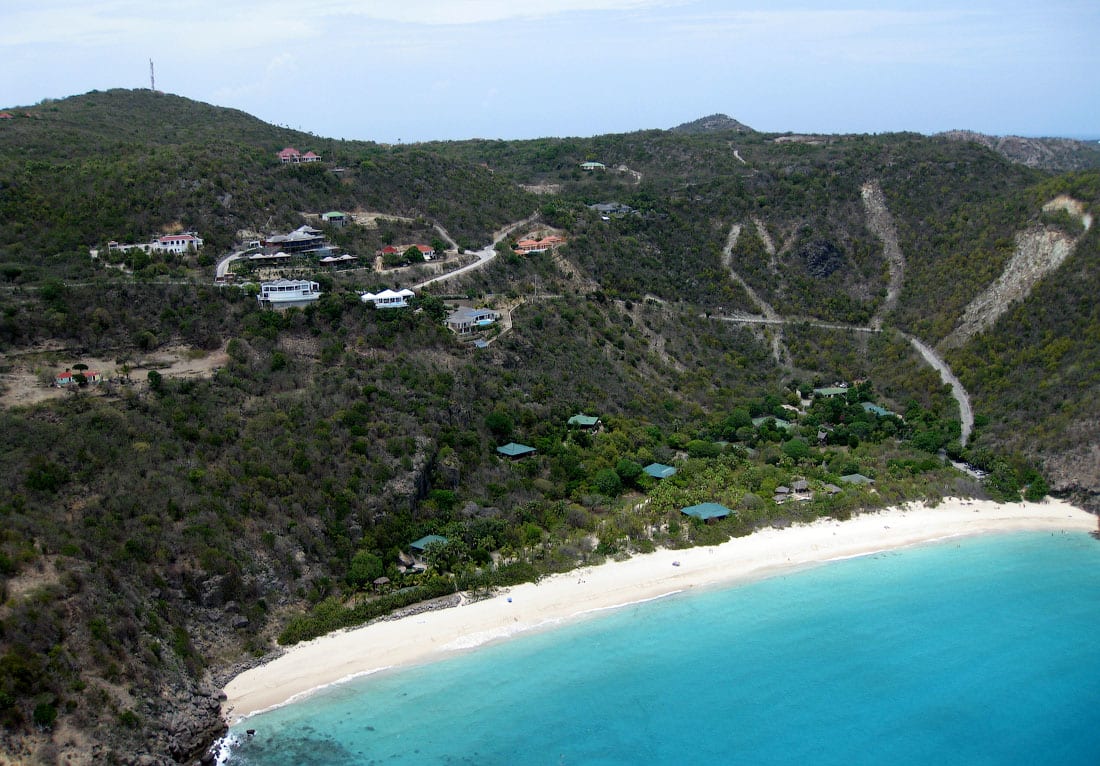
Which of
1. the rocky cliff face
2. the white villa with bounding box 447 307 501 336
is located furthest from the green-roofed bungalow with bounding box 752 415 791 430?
the rocky cliff face

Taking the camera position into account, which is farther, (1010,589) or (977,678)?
(1010,589)

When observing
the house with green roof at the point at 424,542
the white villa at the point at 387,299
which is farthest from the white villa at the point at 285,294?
the house with green roof at the point at 424,542

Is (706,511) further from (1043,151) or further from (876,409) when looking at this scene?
(1043,151)

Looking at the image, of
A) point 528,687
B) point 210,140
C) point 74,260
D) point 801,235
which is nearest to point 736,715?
point 528,687

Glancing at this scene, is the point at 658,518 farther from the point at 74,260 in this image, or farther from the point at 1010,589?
the point at 74,260

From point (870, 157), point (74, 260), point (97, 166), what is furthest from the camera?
point (870, 157)
